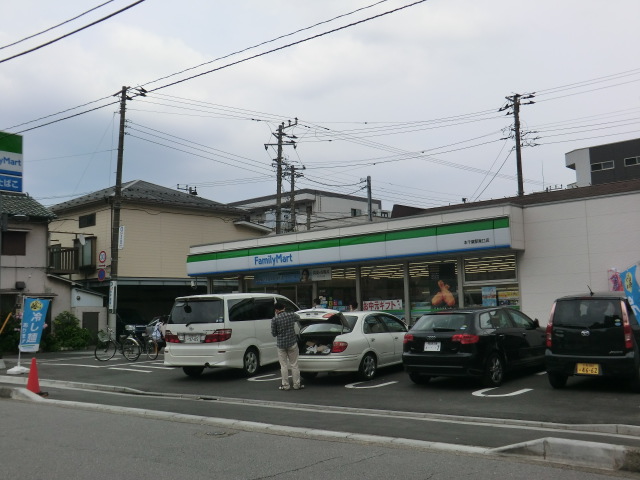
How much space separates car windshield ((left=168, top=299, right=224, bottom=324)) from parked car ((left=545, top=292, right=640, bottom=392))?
7.16 metres

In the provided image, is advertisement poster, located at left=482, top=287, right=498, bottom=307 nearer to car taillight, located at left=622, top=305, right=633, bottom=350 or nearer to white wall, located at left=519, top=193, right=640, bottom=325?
white wall, located at left=519, top=193, right=640, bottom=325

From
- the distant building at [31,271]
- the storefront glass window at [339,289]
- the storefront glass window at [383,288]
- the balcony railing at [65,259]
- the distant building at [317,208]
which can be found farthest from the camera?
the distant building at [317,208]

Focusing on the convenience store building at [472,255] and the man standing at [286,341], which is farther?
the convenience store building at [472,255]

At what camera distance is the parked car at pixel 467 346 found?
1186cm

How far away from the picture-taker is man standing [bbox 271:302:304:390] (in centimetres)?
1290

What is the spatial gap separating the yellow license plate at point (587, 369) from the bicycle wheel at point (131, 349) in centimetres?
1436

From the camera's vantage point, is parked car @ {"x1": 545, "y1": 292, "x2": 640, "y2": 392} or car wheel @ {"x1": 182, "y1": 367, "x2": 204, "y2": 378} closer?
parked car @ {"x1": 545, "y1": 292, "x2": 640, "y2": 392}

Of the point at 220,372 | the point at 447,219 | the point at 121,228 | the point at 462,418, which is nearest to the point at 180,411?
the point at 462,418

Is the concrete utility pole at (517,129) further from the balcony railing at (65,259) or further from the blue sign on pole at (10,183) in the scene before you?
the balcony railing at (65,259)

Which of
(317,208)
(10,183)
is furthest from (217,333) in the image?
(317,208)

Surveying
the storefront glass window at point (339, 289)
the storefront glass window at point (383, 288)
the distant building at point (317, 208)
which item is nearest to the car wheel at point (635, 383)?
the storefront glass window at point (383, 288)

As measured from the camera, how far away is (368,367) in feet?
45.4

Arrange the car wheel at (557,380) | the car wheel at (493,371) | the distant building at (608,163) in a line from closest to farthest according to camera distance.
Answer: the car wheel at (557,380) → the car wheel at (493,371) → the distant building at (608,163)

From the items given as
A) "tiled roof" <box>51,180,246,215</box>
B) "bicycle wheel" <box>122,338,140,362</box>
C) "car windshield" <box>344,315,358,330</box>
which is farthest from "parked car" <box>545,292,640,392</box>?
"tiled roof" <box>51,180,246,215</box>
